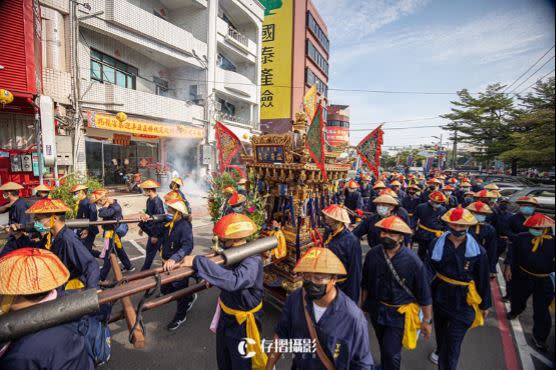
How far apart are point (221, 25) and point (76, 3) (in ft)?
29.5

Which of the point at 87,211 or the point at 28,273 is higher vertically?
the point at 28,273

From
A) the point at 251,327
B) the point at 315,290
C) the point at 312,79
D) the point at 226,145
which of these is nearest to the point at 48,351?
the point at 251,327

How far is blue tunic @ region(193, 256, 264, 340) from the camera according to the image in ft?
6.77

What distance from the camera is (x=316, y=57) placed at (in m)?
28.2

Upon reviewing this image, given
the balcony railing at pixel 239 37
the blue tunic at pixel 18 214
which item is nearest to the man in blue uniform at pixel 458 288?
the blue tunic at pixel 18 214

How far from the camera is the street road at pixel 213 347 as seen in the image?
3.45 m

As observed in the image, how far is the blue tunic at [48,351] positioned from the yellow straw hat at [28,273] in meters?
0.28

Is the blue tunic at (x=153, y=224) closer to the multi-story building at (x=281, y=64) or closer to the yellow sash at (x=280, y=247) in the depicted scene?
the yellow sash at (x=280, y=247)

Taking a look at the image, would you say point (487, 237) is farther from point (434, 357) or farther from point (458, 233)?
point (434, 357)

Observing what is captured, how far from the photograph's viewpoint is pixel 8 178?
30.4 feet

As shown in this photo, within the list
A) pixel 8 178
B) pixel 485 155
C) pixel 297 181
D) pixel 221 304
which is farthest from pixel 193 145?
pixel 485 155

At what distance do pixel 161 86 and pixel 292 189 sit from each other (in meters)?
15.6

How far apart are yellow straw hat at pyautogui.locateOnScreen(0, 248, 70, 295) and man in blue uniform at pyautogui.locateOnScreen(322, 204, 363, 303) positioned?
2.90 metres

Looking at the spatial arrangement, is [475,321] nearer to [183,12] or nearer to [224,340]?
[224,340]
